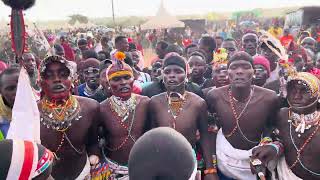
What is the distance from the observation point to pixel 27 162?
6.32 feet

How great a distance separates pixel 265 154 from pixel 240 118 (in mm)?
663

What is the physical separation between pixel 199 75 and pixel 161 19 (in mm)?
17844

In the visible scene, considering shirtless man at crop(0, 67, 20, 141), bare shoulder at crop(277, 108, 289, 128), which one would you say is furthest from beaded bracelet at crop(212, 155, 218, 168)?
shirtless man at crop(0, 67, 20, 141)

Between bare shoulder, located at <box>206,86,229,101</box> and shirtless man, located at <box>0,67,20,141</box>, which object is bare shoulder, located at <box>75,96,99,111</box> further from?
bare shoulder, located at <box>206,86,229,101</box>

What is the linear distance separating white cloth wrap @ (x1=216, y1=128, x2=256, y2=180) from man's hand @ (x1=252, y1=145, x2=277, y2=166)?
36 centimetres

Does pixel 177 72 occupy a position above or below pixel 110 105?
above

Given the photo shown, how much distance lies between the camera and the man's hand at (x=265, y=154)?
3.65 metres

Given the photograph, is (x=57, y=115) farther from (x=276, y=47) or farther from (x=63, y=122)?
(x=276, y=47)

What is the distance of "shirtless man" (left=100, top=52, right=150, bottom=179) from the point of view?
404 cm

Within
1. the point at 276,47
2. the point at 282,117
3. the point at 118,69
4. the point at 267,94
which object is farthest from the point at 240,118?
the point at 118,69

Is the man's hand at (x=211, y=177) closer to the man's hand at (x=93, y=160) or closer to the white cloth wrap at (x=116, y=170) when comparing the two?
the white cloth wrap at (x=116, y=170)

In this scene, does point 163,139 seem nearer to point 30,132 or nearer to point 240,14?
point 30,132

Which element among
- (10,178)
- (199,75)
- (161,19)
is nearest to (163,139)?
(10,178)

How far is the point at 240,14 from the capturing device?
1475 inches
